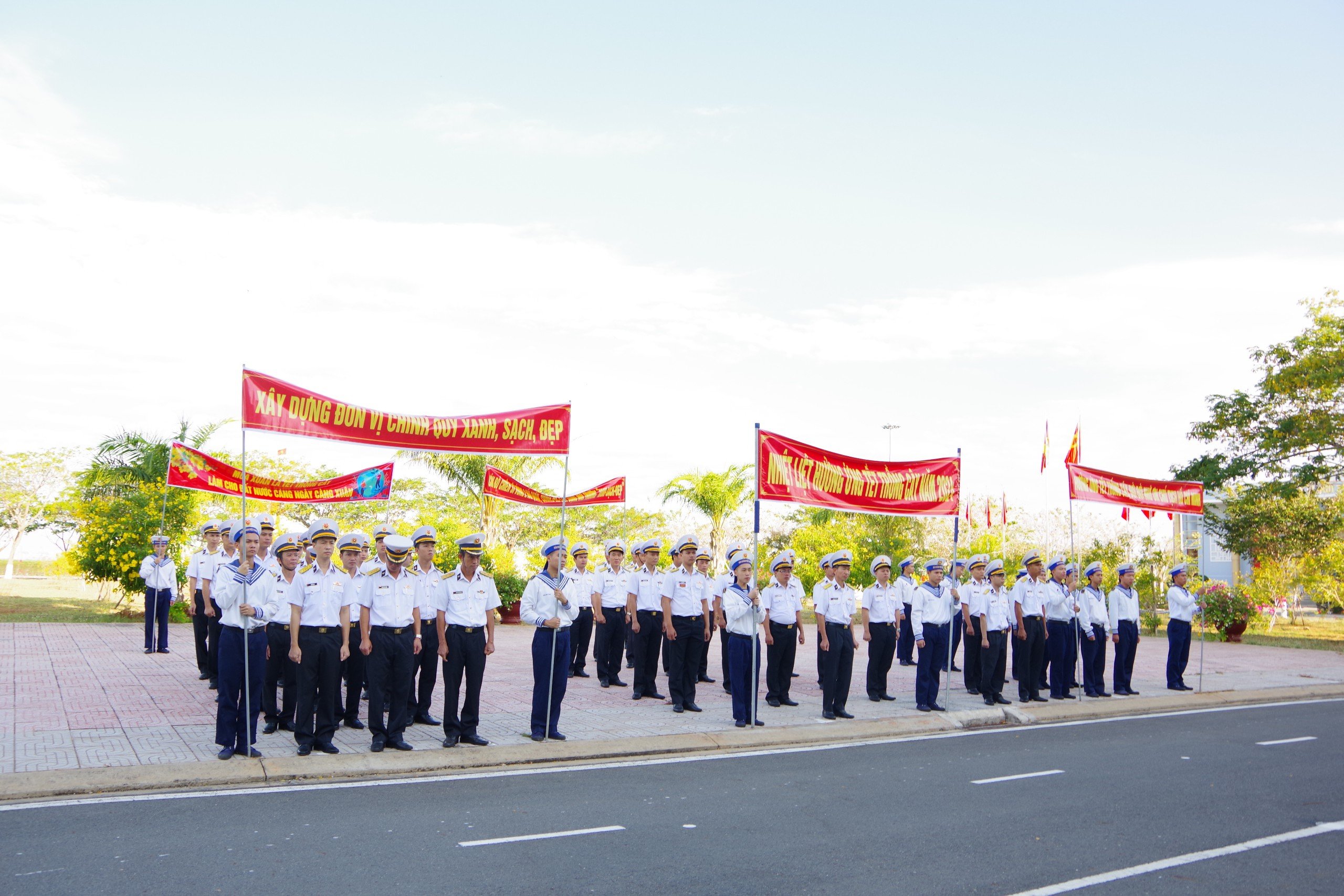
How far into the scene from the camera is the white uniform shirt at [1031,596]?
13.7 metres

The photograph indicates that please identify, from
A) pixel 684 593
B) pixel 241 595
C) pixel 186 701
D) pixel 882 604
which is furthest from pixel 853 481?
pixel 186 701

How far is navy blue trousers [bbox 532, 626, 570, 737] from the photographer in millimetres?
9750

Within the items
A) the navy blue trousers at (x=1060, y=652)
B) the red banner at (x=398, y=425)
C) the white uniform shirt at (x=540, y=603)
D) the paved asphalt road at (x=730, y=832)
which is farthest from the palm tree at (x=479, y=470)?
the paved asphalt road at (x=730, y=832)

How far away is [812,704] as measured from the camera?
1277cm

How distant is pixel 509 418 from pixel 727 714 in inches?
172

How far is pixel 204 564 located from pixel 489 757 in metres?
6.16

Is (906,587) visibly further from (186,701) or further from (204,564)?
(186,701)

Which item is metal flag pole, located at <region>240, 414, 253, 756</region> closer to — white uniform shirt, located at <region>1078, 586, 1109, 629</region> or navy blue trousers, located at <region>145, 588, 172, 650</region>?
navy blue trousers, located at <region>145, 588, 172, 650</region>

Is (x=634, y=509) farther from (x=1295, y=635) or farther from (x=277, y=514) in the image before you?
(x=1295, y=635)

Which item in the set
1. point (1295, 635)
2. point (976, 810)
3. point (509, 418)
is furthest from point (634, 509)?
point (976, 810)

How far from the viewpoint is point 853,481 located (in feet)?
41.0

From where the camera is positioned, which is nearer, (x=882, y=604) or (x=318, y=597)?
(x=318, y=597)

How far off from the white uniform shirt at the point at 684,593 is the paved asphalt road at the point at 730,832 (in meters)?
3.54

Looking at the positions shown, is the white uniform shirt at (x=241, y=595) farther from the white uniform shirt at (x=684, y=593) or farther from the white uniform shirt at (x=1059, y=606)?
the white uniform shirt at (x=1059, y=606)
